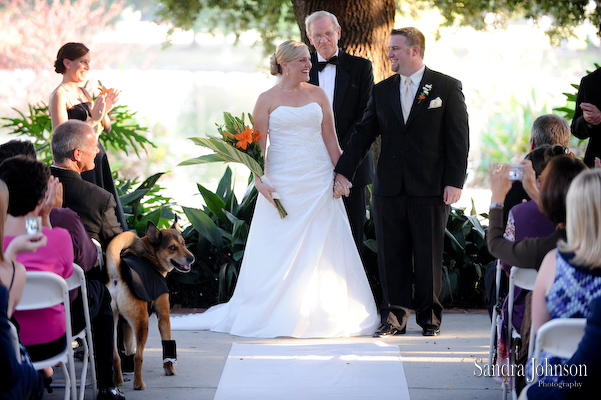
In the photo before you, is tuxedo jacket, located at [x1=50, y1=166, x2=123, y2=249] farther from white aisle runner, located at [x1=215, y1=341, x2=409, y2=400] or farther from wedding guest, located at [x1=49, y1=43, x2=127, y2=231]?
wedding guest, located at [x1=49, y1=43, x2=127, y2=231]

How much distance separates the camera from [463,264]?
20.9 ft

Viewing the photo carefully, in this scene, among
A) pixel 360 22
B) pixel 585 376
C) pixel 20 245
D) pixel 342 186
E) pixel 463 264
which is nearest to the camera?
pixel 585 376

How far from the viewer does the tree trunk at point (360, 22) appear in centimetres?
761

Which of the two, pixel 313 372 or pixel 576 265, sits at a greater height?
pixel 576 265

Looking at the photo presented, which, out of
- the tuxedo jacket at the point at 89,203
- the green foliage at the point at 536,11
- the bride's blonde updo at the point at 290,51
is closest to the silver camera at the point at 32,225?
the tuxedo jacket at the point at 89,203

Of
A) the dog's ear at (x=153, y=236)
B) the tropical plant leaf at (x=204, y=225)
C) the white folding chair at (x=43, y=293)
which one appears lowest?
the tropical plant leaf at (x=204, y=225)

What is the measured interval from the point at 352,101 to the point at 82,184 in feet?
8.65

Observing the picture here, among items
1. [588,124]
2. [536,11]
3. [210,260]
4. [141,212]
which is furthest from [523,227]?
[536,11]

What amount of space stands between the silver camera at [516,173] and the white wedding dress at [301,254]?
7.36 ft

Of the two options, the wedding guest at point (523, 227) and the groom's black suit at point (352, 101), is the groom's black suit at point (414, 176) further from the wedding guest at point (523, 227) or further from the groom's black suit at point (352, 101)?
the wedding guest at point (523, 227)

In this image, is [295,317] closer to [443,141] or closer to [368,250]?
[368,250]

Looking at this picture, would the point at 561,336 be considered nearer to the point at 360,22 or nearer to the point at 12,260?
the point at 12,260

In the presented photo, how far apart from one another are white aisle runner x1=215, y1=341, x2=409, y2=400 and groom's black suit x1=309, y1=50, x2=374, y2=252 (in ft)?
3.96

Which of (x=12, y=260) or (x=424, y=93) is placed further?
(x=424, y=93)
